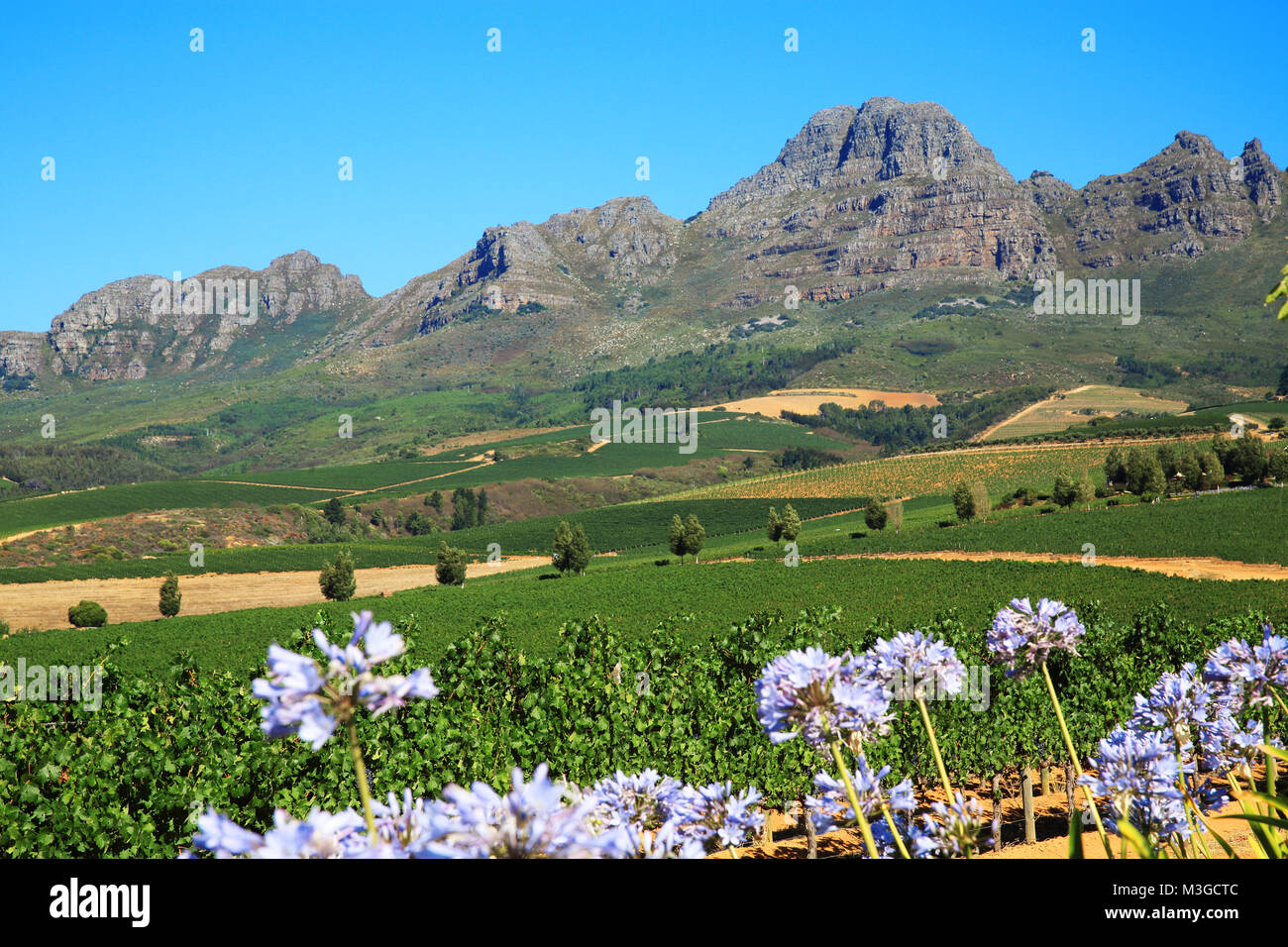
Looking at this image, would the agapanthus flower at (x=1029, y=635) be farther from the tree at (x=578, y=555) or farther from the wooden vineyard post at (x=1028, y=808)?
the tree at (x=578, y=555)

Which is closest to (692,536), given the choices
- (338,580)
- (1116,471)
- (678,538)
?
(678,538)

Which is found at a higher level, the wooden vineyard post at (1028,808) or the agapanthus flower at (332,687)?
the agapanthus flower at (332,687)

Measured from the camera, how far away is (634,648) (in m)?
19.6

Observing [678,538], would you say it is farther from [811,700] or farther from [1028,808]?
[811,700]

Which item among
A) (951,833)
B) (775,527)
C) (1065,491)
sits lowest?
(775,527)

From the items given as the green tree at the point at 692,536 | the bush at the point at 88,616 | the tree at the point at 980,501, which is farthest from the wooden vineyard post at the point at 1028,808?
the tree at the point at 980,501

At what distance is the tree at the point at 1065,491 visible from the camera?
254 feet

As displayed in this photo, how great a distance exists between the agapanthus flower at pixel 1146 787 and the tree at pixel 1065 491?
269 ft

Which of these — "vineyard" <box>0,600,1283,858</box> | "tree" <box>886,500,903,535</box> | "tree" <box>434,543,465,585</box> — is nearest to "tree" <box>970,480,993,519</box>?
"tree" <box>886,500,903,535</box>

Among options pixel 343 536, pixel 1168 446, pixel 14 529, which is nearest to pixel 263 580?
pixel 343 536

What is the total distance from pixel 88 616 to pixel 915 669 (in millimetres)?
63711

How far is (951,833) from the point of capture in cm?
358
